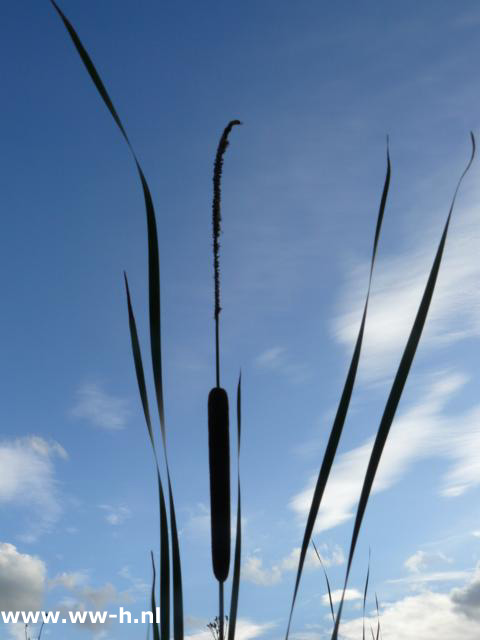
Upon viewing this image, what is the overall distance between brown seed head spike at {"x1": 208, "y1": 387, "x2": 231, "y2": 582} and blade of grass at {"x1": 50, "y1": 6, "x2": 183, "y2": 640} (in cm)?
10

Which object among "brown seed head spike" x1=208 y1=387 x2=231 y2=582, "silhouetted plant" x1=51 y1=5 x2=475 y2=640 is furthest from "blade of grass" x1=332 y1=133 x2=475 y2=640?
"brown seed head spike" x1=208 y1=387 x2=231 y2=582

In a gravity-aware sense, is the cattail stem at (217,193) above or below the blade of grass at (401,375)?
above

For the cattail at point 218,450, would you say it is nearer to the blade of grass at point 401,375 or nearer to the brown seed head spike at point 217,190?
the brown seed head spike at point 217,190

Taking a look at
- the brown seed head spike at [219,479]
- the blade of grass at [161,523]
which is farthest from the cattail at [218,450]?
the blade of grass at [161,523]

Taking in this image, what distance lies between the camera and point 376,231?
5.05ft

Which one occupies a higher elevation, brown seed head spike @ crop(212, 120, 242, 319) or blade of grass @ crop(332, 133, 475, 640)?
brown seed head spike @ crop(212, 120, 242, 319)

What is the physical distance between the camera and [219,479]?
158 centimetres

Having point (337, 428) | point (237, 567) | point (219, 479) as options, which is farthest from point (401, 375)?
point (237, 567)

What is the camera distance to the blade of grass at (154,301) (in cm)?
148

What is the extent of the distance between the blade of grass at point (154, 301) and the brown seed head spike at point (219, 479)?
0.33 feet

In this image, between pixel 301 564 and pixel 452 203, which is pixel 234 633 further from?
pixel 452 203

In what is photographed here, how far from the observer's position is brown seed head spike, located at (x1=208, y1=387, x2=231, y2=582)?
156 cm

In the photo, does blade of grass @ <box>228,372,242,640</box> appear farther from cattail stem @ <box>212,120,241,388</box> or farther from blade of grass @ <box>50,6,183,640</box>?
cattail stem @ <box>212,120,241,388</box>

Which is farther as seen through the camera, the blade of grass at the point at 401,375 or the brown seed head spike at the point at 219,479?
the brown seed head spike at the point at 219,479
